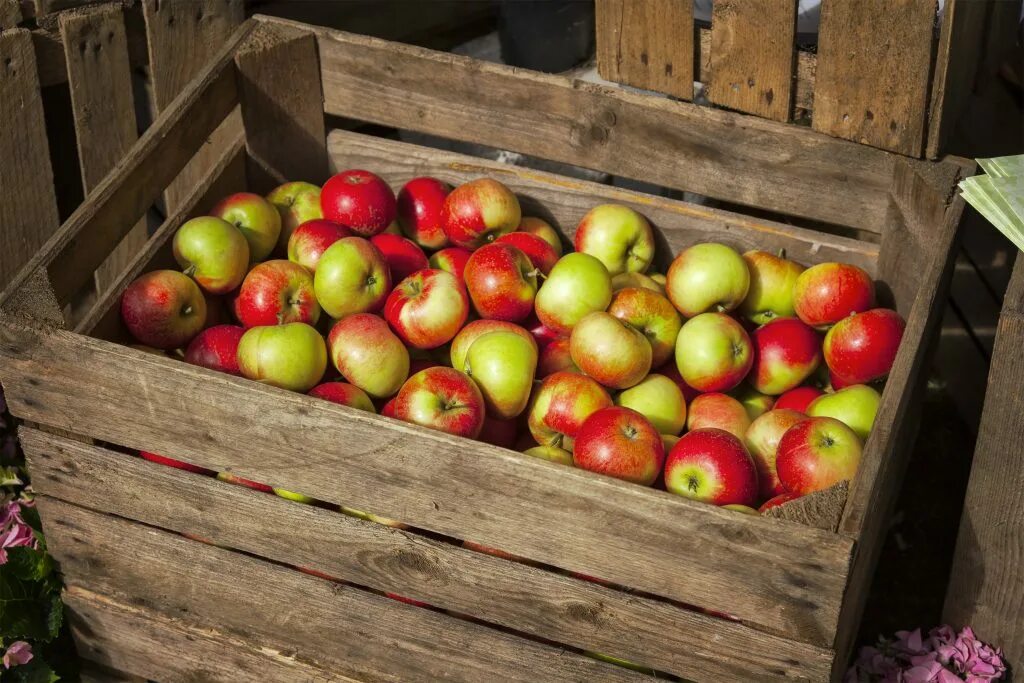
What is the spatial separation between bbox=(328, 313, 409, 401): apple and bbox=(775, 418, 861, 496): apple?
0.85 metres

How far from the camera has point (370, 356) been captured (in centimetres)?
234

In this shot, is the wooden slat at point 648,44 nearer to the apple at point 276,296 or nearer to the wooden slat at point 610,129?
the wooden slat at point 610,129

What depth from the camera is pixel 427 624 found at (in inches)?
82.3

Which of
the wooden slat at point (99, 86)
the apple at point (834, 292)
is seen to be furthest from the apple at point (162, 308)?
the apple at point (834, 292)

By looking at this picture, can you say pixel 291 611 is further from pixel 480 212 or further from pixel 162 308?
pixel 480 212

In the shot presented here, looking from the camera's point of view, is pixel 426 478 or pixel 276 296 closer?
pixel 426 478

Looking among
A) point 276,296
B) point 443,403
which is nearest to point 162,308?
point 276,296

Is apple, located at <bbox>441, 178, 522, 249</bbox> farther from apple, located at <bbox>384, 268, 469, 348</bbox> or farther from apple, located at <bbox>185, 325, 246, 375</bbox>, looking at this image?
apple, located at <bbox>185, 325, 246, 375</bbox>

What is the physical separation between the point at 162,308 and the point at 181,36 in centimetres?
97

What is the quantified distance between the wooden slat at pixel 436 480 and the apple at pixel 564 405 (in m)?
0.45

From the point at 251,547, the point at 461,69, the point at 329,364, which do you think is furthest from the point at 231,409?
the point at 461,69

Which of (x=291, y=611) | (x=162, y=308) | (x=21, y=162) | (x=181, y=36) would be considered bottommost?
(x=291, y=611)

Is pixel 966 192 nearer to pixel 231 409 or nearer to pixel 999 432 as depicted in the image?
pixel 999 432

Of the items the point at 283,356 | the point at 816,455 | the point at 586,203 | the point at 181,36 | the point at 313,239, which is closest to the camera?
the point at 816,455
